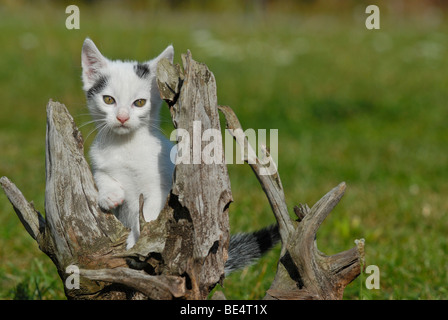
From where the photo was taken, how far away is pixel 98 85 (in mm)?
3025

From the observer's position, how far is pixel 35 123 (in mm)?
8891

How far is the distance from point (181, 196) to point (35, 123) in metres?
7.02

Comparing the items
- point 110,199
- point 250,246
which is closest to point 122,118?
point 110,199

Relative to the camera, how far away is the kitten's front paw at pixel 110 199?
9.12ft

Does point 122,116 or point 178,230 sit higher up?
point 122,116

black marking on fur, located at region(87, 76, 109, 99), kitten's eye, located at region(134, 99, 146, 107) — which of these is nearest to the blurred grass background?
black marking on fur, located at region(87, 76, 109, 99)

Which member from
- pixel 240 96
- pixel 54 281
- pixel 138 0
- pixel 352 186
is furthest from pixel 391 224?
pixel 138 0

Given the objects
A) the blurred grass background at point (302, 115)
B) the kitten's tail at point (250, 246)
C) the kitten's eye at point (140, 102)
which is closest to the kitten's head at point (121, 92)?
the kitten's eye at point (140, 102)

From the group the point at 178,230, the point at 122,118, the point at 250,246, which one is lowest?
the point at 250,246

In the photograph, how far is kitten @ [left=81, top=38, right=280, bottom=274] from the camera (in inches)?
115

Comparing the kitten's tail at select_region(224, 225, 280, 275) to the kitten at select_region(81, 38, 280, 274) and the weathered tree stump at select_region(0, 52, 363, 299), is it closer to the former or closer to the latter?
the kitten at select_region(81, 38, 280, 274)

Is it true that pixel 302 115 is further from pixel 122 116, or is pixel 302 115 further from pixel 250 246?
pixel 122 116

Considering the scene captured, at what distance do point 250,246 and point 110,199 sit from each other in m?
0.78

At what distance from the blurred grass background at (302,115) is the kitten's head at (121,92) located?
17 centimetres
